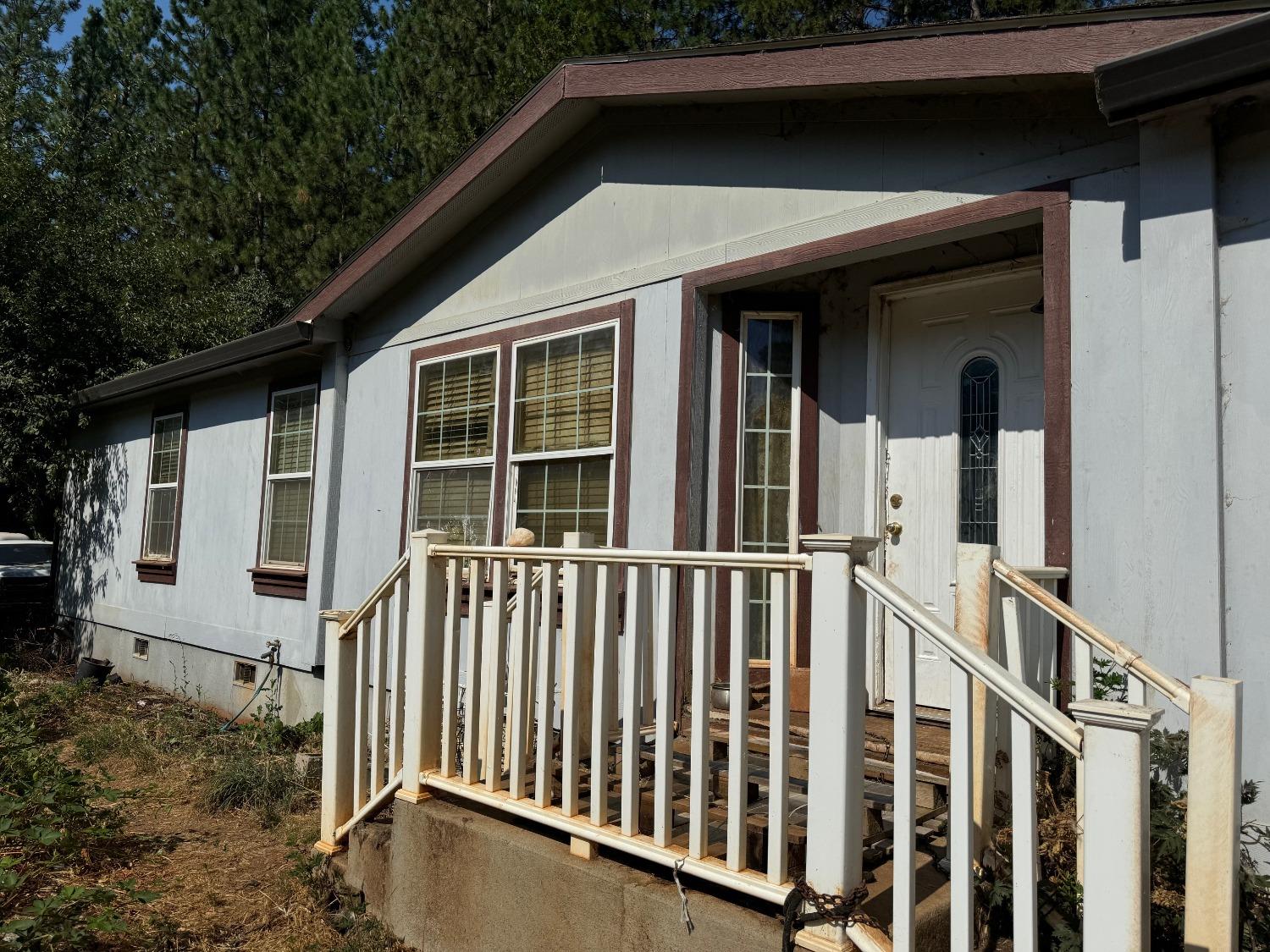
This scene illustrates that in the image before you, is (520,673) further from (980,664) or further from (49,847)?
(49,847)

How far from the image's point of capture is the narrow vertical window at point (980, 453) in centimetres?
474

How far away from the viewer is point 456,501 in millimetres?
6730

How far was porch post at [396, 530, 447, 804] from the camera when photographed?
4016mm

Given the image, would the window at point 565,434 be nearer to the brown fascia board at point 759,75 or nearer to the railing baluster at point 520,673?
the brown fascia board at point 759,75

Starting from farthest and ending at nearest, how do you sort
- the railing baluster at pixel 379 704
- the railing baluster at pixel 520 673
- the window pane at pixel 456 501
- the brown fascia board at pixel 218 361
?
the brown fascia board at pixel 218 361 → the window pane at pixel 456 501 → the railing baluster at pixel 379 704 → the railing baluster at pixel 520 673

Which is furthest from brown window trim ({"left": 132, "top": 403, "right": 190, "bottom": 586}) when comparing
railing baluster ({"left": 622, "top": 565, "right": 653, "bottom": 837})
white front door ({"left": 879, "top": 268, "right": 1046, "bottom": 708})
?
railing baluster ({"left": 622, "top": 565, "right": 653, "bottom": 837})

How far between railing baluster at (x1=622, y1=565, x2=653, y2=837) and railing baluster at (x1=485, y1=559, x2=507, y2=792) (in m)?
0.74

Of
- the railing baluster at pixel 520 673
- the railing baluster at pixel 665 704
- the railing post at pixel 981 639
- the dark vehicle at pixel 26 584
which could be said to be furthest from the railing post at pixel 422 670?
the dark vehicle at pixel 26 584

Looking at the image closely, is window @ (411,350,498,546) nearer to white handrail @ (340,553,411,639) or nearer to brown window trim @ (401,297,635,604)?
brown window trim @ (401,297,635,604)

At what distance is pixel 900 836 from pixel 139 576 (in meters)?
10.1

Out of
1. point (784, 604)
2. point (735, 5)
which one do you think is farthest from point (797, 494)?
point (735, 5)


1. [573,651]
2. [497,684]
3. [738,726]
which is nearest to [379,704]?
[497,684]

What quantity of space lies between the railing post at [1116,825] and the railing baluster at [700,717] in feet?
3.71

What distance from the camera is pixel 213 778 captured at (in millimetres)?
6129
